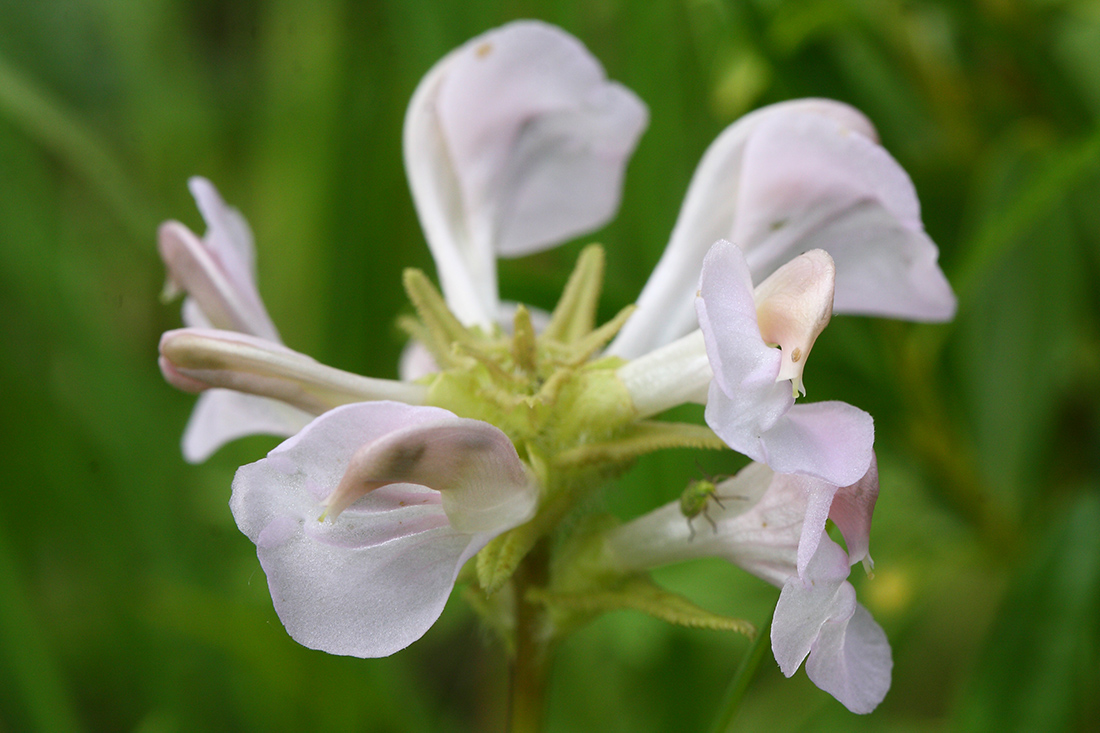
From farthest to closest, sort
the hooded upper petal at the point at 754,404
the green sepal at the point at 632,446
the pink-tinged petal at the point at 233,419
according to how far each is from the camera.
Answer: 1. the pink-tinged petal at the point at 233,419
2. the green sepal at the point at 632,446
3. the hooded upper petal at the point at 754,404

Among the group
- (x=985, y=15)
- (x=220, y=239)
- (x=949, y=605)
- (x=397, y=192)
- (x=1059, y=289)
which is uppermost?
(x=220, y=239)

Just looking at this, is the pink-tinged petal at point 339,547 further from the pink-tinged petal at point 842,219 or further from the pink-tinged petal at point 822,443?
the pink-tinged petal at point 842,219

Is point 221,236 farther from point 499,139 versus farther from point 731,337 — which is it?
point 731,337

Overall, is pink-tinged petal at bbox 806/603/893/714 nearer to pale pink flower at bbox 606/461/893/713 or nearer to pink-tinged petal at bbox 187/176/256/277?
pale pink flower at bbox 606/461/893/713

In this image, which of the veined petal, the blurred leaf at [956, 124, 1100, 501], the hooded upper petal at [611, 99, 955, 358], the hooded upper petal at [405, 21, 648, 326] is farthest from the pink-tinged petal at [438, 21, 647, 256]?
the blurred leaf at [956, 124, 1100, 501]

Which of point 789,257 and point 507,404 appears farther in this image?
point 789,257

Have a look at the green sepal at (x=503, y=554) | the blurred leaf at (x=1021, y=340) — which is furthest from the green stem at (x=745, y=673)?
the blurred leaf at (x=1021, y=340)

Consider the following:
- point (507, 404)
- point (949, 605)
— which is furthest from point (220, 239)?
point (949, 605)

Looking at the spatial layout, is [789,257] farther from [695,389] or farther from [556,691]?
[556,691]
